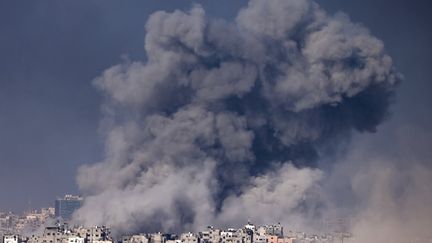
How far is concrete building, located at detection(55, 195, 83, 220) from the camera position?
2826 inches

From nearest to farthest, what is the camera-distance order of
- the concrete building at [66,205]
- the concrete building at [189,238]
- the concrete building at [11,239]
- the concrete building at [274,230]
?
the concrete building at [189,238] → the concrete building at [11,239] → the concrete building at [274,230] → the concrete building at [66,205]

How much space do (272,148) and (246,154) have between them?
173 cm

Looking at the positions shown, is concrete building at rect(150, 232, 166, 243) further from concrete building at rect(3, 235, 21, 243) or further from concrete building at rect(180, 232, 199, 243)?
concrete building at rect(3, 235, 21, 243)

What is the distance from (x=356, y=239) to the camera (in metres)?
57.0

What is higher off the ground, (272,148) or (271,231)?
(272,148)

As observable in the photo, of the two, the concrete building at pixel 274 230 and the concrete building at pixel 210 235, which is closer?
the concrete building at pixel 210 235

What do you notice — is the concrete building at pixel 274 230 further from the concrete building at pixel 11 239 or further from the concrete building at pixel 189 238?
the concrete building at pixel 11 239

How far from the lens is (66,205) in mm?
73875

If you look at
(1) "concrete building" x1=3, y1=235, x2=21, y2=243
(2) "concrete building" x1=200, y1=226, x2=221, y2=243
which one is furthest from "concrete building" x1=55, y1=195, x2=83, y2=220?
(2) "concrete building" x1=200, y1=226, x2=221, y2=243

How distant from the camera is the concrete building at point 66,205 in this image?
2826 inches

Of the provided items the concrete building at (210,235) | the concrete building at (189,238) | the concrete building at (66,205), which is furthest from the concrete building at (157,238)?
the concrete building at (66,205)

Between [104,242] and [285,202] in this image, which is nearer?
[104,242]

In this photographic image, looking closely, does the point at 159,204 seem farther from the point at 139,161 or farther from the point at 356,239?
the point at 356,239

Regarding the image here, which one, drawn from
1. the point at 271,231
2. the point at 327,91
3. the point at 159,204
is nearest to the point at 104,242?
the point at 159,204
